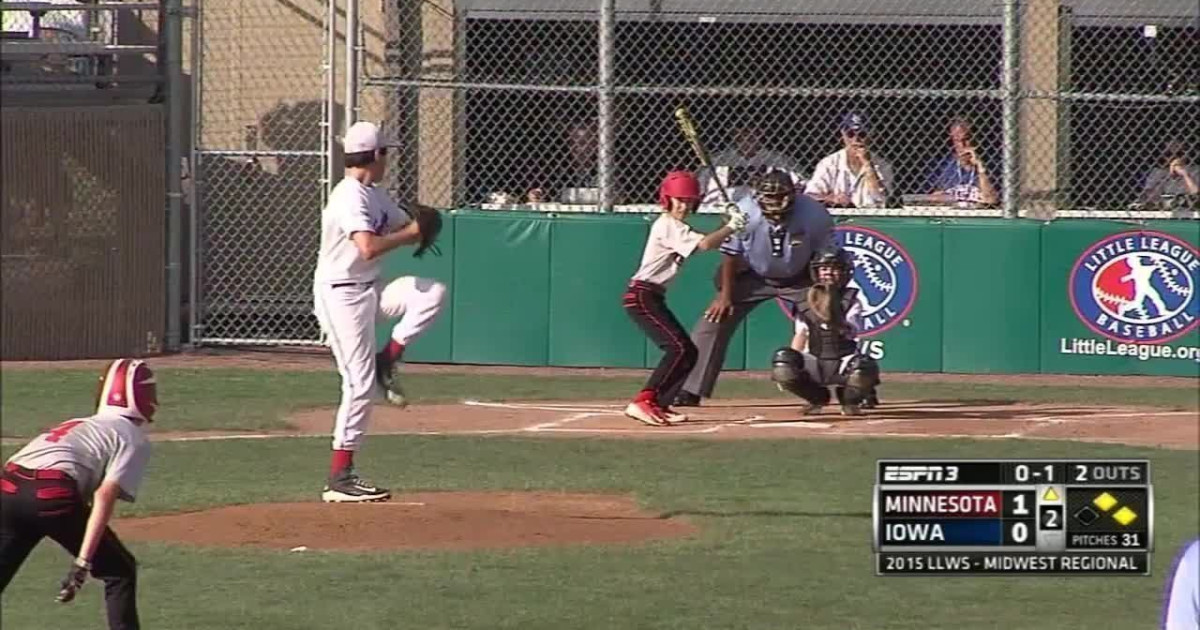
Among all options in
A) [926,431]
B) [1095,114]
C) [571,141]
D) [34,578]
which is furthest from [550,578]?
[1095,114]

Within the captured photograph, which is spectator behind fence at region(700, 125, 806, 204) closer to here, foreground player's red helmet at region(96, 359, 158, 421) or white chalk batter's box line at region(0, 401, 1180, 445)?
white chalk batter's box line at region(0, 401, 1180, 445)

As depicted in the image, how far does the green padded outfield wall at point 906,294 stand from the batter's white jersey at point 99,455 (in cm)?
973

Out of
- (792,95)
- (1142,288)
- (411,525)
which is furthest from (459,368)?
(411,525)

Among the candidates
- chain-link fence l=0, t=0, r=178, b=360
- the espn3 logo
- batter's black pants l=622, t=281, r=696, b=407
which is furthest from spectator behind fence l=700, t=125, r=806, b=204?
Result: the espn3 logo

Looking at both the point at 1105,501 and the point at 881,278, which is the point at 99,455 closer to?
the point at 1105,501

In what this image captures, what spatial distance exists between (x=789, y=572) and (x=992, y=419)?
17.2 ft

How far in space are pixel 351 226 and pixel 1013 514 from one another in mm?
5328

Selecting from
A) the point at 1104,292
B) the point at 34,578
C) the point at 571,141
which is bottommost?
the point at 34,578

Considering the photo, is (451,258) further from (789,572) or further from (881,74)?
(789,572)

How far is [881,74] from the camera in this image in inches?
814

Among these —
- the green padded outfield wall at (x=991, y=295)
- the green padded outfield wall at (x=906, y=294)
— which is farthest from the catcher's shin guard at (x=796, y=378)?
the green padded outfield wall at (x=991, y=295)

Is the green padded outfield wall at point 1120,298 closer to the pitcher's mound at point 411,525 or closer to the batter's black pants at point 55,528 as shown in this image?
the pitcher's mound at point 411,525

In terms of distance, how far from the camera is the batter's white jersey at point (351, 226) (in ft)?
34.1

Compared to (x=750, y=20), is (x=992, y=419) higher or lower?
lower
